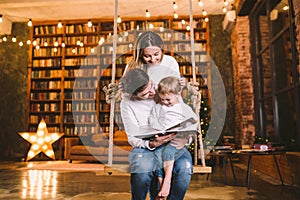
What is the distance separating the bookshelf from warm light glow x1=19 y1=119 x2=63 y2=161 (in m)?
0.59

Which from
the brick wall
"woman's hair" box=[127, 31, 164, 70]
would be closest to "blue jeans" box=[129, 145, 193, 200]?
"woman's hair" box=[127, 31, 164, 70]

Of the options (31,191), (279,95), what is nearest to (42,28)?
(31,191)

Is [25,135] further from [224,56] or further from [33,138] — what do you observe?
[224,56]

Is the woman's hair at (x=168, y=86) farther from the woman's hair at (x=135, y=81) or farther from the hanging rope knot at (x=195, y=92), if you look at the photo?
the hanging rope knot at (x=195, y=92)

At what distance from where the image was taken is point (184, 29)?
6.77 meters

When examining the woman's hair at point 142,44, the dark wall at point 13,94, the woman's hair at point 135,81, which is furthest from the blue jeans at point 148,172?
the dark wall at point 13,94

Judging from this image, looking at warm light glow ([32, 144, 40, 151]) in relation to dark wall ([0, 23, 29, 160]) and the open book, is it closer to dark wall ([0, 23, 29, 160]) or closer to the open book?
dark wall ([0, 23, 29, 160])

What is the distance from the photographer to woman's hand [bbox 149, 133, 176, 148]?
1.37 meters

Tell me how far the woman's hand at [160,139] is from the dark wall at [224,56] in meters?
5.32

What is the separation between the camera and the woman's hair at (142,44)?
1.47 meters

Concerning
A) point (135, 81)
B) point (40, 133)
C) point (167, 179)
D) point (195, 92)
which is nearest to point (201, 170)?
point (167, 179)

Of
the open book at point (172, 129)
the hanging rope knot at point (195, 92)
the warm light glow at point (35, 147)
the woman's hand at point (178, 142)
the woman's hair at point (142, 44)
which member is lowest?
the warm light glow at point (35, 147)

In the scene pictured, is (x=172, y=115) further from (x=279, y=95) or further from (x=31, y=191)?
(x=279, y=95)

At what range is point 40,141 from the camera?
6094 mm
